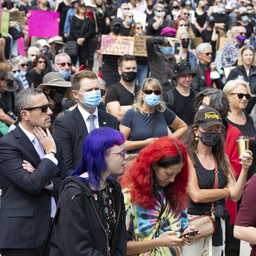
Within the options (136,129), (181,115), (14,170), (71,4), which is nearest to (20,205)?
(14,170)

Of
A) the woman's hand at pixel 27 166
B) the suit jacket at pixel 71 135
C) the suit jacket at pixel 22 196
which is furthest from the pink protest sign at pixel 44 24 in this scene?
the woman's hand at pixel 27 166

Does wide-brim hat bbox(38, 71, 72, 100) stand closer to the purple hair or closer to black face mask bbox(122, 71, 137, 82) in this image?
black face mask bbox(122, 71, 137, 82)

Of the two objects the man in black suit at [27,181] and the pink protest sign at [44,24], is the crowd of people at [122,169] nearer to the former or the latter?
the man in black suit at [27,181]

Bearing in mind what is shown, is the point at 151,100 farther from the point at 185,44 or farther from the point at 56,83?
the point at 185,44

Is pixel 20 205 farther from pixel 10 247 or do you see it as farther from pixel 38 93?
pixel 38 93

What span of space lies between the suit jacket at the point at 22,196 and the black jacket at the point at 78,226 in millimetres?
1017

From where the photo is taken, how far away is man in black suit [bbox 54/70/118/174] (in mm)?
5207

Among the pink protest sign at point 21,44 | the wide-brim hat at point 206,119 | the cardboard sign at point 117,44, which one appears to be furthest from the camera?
the pink protest sign at point 21,44

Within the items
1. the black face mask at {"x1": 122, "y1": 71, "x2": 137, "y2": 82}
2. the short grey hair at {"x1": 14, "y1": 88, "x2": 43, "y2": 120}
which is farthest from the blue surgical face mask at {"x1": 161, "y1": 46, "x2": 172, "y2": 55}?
the short grey hair at {"x1": 14, "y1": 88, "x2": 43, "y2": 120}

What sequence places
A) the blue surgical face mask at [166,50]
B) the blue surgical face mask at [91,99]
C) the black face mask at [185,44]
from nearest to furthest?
the blue surgical face mask at [91,99] → the blue surgical face mask at [166,50] → the black face mask at [185,44]

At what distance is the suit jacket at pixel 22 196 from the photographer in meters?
4.16

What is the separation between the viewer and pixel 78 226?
3.07 meters

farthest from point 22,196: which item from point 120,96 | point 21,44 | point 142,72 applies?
point 21,44

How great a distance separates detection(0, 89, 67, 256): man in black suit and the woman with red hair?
823 millimetres
